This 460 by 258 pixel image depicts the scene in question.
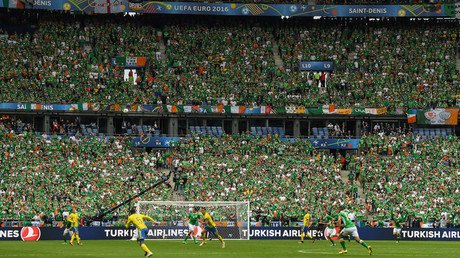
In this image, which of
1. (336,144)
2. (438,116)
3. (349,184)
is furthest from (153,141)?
(438,116)

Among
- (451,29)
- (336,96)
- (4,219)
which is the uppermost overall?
(451,29)

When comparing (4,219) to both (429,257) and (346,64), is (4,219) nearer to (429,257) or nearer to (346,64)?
(429,257)

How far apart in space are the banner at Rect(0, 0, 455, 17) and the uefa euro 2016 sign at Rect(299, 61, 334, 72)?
6.40 meters

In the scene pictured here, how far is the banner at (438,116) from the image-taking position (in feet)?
312

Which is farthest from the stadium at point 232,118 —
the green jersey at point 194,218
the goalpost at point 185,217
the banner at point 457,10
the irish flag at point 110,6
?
the green jersey at point 194,218

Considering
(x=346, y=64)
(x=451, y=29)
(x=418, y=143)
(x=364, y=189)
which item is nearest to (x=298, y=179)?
(x=364, y=189)

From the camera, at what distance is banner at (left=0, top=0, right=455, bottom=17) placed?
9968 centimetres

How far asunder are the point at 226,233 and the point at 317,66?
3504cm

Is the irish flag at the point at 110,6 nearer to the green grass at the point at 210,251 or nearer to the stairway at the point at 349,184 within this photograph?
the stairway at the point at 349,184

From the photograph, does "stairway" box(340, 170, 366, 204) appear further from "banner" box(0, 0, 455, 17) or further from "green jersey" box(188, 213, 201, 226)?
"green jersey" box(188, 213, 201, 226)

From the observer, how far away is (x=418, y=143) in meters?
92.4

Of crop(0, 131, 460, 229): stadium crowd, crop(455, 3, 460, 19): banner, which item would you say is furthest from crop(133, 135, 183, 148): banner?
crop(455, 3, 460, 19): banner

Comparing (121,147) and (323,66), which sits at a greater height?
(323,66)

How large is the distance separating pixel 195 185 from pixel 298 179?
355 inches
